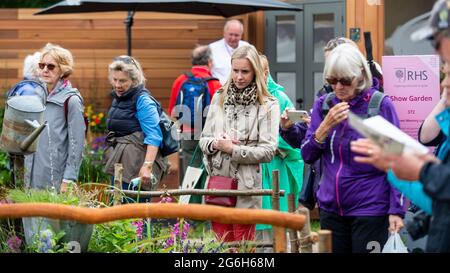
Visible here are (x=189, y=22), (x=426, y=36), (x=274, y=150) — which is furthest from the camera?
(x=189, y=22)

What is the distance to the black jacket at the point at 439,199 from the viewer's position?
412 cm

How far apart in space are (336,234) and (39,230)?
1623 mm

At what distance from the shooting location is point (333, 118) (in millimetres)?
5688

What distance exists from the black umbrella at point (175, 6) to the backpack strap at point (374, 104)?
249 inches

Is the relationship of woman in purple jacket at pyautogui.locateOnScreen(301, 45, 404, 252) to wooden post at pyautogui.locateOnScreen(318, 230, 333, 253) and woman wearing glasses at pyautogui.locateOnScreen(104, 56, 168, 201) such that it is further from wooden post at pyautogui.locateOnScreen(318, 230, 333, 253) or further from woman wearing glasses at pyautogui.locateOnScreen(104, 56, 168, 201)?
woman wearing glasses at pyautogui.locateOnScreen(104, 56, 168, 201)

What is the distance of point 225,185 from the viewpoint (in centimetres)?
765

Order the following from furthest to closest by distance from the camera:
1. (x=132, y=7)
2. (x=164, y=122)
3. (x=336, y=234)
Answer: (x=132, y=7) → (x=164, y=122) → (x=336, y=234)

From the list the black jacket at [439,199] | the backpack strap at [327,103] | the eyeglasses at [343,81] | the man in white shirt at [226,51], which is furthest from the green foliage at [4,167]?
the black jacket at [439,199]

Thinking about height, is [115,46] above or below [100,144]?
above

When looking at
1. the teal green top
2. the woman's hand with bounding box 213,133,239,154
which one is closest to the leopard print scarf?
the woman's hand with bounding box 213,133,239,154

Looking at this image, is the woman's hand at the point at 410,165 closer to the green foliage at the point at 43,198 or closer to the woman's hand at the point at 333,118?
the woman's hand at the point at 333,118

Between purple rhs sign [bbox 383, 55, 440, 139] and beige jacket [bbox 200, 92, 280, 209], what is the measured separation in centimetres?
82
